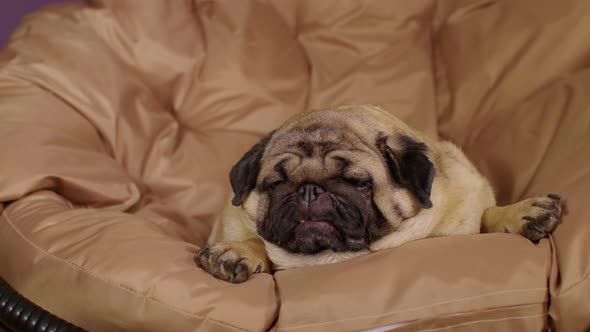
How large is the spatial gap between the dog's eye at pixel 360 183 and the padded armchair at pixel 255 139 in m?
0.19

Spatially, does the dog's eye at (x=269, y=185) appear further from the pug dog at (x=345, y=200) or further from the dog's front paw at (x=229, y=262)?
the dog's front paw at (x=229, y=262)

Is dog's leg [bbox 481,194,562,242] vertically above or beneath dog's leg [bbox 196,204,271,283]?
above

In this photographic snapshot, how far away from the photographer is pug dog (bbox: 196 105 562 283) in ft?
6.05

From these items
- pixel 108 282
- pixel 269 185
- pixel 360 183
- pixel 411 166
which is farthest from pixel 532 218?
pixel 108 282

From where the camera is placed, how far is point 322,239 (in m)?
1.87

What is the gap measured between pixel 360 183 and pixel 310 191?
132 mm

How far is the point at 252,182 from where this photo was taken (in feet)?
6.61

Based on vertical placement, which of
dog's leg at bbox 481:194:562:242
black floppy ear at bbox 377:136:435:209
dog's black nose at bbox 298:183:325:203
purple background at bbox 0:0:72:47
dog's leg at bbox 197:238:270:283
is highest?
black floppy ear at bbox 377:136:435:209

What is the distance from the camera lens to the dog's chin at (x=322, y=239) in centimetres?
186

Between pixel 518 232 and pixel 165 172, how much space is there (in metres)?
1.28

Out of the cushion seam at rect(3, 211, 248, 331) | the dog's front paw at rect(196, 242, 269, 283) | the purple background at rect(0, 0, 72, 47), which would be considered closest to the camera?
the cushion seam at rect(3, 211, 248, 331)

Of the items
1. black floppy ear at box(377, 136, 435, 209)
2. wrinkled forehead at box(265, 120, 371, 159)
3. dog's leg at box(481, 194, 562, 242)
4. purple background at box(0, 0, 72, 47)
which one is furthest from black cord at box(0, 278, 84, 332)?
purple background at box(0, 0, 72, 47)

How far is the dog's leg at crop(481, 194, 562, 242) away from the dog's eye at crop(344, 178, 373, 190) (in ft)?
1.35

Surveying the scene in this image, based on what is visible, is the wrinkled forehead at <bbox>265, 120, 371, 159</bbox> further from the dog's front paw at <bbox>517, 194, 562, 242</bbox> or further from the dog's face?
the dog's front paw at <bbox>517, 194, 562, 242</bbox>
